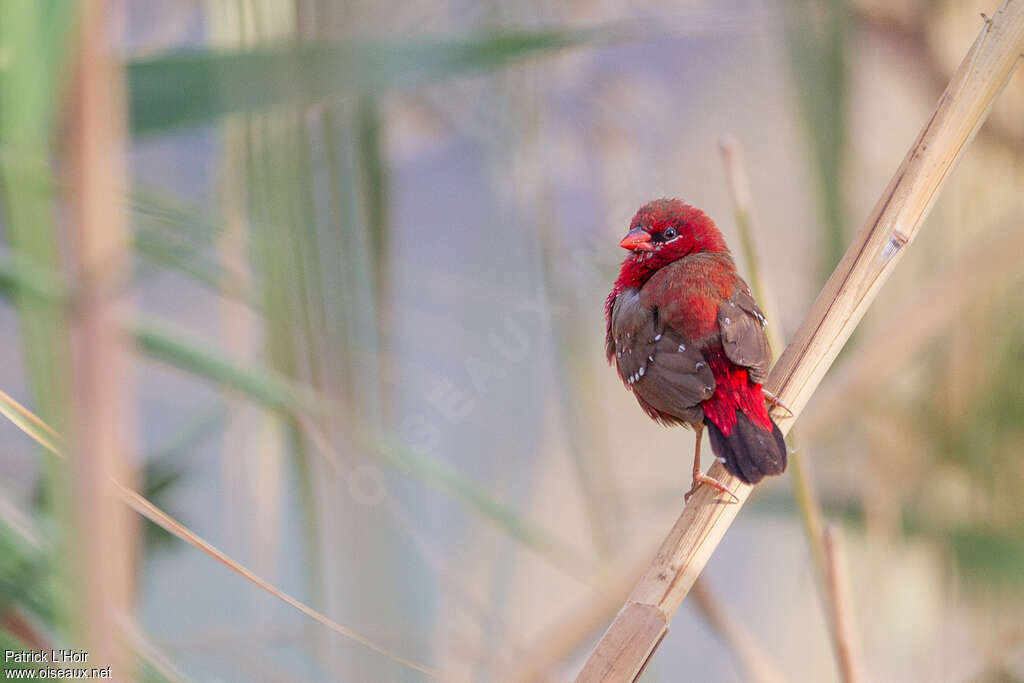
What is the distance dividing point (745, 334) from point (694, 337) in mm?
84

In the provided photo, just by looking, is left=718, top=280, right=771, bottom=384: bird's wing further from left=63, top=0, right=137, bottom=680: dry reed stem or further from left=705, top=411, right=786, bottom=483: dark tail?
left=63, top=0, right=137, bottom=680: dry reed stem

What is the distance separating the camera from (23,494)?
1.40 metres

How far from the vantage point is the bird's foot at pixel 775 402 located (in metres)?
1.03

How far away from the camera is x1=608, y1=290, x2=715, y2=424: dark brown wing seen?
1.17 meters

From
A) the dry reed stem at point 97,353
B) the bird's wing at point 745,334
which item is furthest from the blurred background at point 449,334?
the bird's wing at point 745,334

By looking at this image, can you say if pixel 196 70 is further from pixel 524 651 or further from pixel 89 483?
pixel 524 651

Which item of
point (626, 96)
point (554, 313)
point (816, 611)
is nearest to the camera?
point (554, 313)

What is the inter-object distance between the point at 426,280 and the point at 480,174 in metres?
0.37

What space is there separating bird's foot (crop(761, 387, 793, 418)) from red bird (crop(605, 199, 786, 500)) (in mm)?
12

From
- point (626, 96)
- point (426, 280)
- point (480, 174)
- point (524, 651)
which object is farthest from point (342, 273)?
point (626, 96)

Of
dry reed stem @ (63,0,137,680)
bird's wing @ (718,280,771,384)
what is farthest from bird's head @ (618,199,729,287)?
dry reed stem @ (63,0,137,680)

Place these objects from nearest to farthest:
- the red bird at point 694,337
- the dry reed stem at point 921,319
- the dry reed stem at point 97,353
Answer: the dry reed stem at point 97,353 < the red bird at point 694,337 < the dry reed stem at point 921,319

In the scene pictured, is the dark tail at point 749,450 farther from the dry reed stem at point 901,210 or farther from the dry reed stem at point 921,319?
the dry reed stem at point 921,319

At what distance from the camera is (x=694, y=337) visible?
1.21 meters
